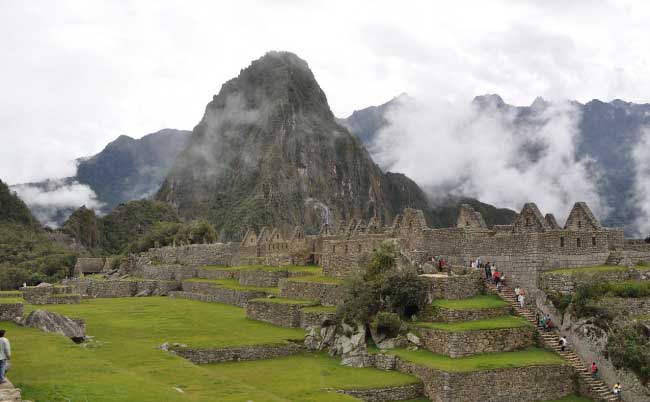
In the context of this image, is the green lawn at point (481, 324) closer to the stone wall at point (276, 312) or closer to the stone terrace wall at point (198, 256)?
the stone wall at point (276, 312)

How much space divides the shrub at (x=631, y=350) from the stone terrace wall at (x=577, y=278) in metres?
2.51

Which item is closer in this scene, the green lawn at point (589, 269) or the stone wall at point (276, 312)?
the green lawn at point (589, 269)

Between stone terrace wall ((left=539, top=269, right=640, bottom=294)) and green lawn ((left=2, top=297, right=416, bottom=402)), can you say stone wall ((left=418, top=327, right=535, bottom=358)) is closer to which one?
green lawn ((left=2, top=297, right=416, bottom=402))

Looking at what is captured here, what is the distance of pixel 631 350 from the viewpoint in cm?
1947

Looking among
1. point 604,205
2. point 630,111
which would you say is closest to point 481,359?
point 604,205

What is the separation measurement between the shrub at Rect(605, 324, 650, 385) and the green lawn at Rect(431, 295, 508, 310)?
452cm

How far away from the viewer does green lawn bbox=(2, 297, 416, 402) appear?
46.3 feet

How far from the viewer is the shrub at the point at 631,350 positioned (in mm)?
19188

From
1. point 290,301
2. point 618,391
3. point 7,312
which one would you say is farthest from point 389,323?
point 7,312

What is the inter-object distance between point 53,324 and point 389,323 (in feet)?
38.0

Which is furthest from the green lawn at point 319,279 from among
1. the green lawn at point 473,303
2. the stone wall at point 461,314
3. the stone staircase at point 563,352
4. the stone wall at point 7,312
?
the stone wall at point 7,312

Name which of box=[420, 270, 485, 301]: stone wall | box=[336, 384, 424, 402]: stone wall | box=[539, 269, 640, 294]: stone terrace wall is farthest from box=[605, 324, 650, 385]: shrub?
box=[336, 384, 424, 402]: stone wall

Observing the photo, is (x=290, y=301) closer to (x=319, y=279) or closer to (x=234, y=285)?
(x=319, y=279)

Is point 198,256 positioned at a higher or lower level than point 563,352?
higher
